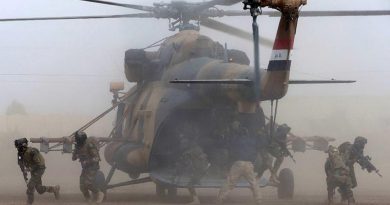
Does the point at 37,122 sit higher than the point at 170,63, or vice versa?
the point at 170,63

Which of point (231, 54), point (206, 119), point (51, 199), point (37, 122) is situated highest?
point (231, 54)

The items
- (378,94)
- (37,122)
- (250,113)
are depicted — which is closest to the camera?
(250,113)

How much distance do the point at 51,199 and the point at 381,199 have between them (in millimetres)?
6782

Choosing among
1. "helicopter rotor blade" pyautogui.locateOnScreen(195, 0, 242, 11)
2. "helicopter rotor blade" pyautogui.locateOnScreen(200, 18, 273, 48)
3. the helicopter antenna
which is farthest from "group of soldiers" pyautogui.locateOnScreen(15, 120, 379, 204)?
"helicopter rotor blade" pyautogui.locateOnScreen(195, 0, 242, 11)

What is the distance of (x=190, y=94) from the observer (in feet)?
47.5

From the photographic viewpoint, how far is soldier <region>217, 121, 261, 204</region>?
13461mm

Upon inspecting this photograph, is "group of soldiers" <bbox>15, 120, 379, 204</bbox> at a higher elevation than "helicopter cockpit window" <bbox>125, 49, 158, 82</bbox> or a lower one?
lower

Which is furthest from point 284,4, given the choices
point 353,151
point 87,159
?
point 87,159

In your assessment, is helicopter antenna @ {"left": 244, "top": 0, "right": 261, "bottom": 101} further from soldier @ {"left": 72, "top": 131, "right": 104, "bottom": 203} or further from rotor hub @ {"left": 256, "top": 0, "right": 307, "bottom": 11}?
soldier @ {"left": 72, "top": 131, "right": 104, "bottom": 203}

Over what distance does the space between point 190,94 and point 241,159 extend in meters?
1.70

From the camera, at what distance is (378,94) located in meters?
70.0

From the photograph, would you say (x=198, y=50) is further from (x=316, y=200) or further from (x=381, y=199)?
(x=381, y=199)

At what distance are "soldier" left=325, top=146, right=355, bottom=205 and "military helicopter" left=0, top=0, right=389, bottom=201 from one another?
1283 millimetres

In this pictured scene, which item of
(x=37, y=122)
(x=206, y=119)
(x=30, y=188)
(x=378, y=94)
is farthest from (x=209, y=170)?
(x=378, y=94)
